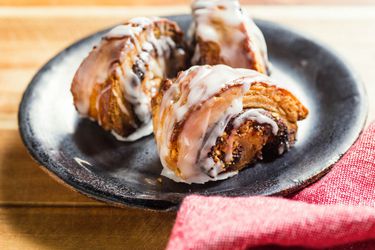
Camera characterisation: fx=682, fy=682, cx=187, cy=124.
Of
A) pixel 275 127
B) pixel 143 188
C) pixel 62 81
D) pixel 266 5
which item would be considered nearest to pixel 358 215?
pixel 275 127

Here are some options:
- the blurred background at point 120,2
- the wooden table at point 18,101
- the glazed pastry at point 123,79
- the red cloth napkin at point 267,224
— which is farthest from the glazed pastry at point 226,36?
the blurred background at point 120,2

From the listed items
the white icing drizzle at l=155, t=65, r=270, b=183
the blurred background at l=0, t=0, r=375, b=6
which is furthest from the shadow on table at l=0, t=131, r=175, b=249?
the blurred background at l=0, t=0, r=375, b=6

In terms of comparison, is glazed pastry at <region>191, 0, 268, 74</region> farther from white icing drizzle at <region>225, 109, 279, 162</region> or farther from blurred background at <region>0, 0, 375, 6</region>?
blurred background at <region>0, 0, 375, 6</region>

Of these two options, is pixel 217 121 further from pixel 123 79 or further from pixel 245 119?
pixel 123 79

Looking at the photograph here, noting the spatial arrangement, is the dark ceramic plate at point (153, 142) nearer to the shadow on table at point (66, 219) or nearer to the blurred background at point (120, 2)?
the shadow on table at point (66, 219)

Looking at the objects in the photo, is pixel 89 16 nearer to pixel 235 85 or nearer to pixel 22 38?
pixel 22 38

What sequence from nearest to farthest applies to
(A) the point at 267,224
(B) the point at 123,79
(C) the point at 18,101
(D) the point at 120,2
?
(A) the point at 267,224 < (B) the point at 123,79 < (C) the point at 18,101 < (D) the point at 120,2

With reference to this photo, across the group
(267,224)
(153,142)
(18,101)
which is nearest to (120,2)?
(18,101)
